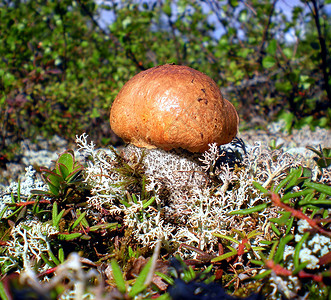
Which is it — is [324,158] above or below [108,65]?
below

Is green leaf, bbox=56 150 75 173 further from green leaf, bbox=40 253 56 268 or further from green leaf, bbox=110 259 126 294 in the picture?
green leaf, bbox=110 259 126 294

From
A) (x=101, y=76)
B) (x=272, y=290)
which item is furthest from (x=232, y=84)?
(x=272, y=290)

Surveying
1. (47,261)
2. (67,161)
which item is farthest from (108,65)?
(47,261)

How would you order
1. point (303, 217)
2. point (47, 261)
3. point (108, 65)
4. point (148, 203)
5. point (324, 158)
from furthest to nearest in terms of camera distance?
point (108, 65) < point (324, 158) < point (148, 203) < point (47, 261) < point (303, 217)

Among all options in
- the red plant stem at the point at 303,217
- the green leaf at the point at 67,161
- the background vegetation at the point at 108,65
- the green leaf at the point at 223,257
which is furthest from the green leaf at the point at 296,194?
the background vegetation at the point at 108,65

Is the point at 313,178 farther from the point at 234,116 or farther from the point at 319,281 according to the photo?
the point at 319,281

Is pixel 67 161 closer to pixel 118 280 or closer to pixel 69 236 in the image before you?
pixel 69 236

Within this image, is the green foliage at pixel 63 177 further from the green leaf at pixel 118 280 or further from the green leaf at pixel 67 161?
the green leaf at pixel 118 280
